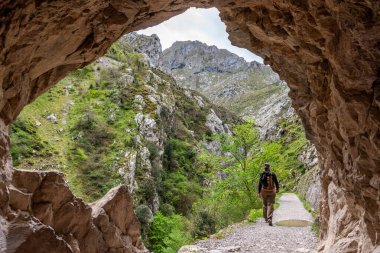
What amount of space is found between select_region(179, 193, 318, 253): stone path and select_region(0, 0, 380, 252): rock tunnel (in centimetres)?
204

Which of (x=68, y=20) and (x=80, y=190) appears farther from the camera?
(x=80, y=190)

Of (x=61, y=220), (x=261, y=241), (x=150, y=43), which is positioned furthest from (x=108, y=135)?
(x=150, y=43)

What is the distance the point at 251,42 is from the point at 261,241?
6.74 m

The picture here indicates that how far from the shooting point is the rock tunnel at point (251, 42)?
508 centimetres

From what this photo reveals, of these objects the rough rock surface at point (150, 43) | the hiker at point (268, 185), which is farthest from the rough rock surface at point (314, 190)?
the rough rock surface at point (150, 43)

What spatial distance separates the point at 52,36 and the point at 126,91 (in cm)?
4605

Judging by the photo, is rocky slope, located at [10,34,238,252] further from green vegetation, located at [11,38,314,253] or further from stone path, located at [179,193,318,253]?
stone path, located at [179,193,318,253]

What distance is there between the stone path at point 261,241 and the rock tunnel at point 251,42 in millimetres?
2037

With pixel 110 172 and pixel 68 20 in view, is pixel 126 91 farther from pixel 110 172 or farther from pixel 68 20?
pixel 68 20

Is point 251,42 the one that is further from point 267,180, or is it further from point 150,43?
point 150,43

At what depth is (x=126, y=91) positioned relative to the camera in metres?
51.5

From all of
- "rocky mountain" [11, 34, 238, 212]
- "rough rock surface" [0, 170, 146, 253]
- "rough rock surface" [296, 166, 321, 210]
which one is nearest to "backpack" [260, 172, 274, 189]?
"rough rock surface" [296, 166, 321, 210]

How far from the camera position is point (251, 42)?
9578mm

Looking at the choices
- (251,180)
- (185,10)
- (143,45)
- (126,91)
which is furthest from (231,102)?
(185,10)
